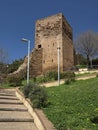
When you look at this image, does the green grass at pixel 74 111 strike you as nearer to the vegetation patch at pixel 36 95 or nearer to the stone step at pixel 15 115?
the vegetation patch at pixel 36 95

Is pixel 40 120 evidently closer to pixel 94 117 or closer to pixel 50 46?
pixel 94 117

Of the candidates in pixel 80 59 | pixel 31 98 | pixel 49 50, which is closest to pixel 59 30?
pixel 49 50

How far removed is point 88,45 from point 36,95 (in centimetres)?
4103

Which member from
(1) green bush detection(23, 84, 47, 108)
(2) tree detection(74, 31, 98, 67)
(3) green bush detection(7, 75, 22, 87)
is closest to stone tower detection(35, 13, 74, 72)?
(2) tree detection(74, 31, 98, 67)

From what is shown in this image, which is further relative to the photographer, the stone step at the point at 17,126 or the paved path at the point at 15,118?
the paved path at the point at 15,118

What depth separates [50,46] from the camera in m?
42.6

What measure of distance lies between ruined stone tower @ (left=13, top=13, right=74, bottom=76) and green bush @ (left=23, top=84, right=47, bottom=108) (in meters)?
29.1

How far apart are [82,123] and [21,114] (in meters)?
3.11

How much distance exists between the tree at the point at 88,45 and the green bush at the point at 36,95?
39.5 m

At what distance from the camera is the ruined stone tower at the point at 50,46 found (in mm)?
41750

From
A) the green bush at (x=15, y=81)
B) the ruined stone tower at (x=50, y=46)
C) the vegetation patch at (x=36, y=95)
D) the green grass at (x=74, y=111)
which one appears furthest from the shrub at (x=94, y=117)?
the ruined stone tower at (x=50, y=46)

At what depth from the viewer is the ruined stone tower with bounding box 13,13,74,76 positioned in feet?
137

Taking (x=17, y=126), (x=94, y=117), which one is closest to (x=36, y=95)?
(x=17, y=126)

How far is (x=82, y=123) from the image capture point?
25.4 ft
